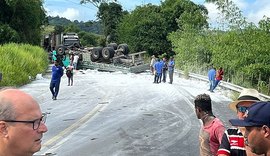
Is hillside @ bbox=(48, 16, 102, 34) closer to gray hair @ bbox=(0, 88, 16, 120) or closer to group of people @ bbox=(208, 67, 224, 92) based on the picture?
group of people @ bbox=(208, 67, 224, 92)

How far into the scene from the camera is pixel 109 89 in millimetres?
23578

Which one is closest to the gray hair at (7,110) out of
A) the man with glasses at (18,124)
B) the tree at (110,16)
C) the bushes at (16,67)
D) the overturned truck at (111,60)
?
the man with glasses at (18,124)

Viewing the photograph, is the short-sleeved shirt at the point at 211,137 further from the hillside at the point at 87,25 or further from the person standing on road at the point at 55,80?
A: the hillside at the point at 87,25

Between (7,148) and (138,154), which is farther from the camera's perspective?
(138,154)

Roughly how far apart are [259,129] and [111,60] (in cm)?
3628

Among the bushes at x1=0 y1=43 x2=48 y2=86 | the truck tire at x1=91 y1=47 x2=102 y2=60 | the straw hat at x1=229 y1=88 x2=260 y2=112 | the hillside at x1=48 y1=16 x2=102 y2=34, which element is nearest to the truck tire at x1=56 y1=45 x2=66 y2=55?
the truck tire at x1=91 y1=47 x2=102 y2=60

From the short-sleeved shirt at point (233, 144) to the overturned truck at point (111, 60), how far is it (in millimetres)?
31518

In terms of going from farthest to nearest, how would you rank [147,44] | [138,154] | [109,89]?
1. [147,44]
2. [109,89]
3. [138,154]

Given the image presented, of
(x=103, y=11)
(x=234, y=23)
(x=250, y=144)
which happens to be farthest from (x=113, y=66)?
(x=103, y=11)

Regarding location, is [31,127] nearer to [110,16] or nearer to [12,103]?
[12,103]

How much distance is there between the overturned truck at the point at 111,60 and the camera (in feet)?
121

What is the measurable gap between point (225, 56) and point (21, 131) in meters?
25.9

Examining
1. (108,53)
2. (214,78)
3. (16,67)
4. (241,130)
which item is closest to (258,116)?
(241,130)

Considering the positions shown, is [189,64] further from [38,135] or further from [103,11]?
[103,11]
